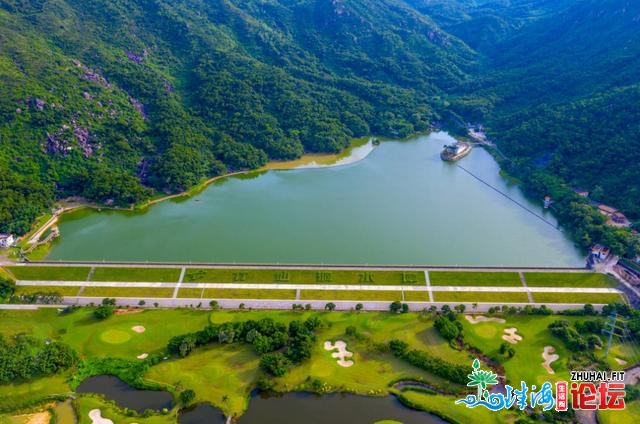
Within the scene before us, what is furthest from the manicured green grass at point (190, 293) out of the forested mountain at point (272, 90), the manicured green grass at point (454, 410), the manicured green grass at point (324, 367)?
the manicured green grass at point (454, 410)

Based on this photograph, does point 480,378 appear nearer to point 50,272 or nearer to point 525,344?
point 525,344

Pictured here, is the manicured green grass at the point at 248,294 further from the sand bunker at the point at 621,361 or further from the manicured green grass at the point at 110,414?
the sand bunker at the point at 621,361

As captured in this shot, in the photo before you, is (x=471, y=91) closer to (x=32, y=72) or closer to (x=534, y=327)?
(x=534, y=327)

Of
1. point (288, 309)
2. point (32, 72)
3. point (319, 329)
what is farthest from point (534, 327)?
point (32, 72)

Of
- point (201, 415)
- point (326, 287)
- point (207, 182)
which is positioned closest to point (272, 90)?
point (207, 182)

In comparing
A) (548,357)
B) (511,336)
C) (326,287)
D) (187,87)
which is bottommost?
(548,357)

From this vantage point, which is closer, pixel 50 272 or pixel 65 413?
pixel 65 413
